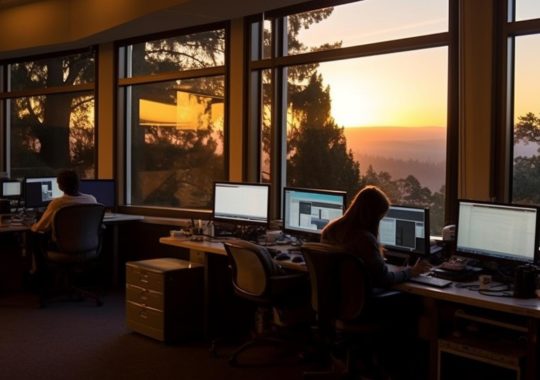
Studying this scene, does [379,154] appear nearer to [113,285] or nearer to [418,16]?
[418,16]

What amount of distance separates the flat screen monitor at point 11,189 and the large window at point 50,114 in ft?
2.25

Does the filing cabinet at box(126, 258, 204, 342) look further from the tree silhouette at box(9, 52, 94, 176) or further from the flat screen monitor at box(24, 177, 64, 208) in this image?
the tree silhouette at box(9, 52, 94, 176)

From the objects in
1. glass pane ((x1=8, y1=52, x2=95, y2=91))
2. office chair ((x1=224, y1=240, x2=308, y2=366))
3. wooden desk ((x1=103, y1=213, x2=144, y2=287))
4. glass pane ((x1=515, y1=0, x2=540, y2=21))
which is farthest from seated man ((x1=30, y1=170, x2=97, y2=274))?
glass pane ((x1=515, y1=0, x2=540, y2=21))

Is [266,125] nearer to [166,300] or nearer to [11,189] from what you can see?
[166,300]

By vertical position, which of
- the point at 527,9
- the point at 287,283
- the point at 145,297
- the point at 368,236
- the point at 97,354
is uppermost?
the point at 527,9

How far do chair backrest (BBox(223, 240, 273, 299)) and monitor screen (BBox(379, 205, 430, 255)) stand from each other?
787 millimetres

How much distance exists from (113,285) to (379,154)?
3.30 m

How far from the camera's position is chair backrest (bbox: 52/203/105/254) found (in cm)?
554

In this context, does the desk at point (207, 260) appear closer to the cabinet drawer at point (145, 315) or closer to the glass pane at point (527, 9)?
the cabinet drawer at point (145, 315)

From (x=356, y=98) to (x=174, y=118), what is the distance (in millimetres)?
2281

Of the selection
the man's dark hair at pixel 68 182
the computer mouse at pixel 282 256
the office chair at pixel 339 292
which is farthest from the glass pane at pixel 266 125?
the office chair at pixel 339 292

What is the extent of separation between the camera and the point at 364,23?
5.05m

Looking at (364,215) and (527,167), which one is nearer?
(364,215)

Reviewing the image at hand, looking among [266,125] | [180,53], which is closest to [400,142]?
[266,125]
